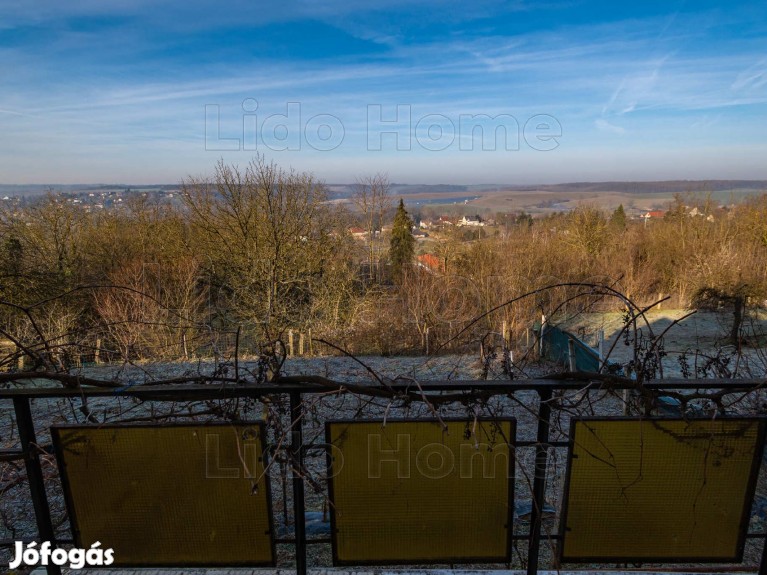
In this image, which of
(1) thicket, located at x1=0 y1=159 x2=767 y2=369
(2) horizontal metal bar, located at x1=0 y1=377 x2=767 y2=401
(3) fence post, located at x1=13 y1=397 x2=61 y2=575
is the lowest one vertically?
(1) thicket, located at x1=0 y1=159 x2=767 y2=369

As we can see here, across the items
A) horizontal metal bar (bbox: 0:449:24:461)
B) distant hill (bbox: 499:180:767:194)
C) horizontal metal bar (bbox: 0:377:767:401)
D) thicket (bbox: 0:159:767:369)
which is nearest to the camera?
horizontal metal bar (bbox: 0:377:767:401)

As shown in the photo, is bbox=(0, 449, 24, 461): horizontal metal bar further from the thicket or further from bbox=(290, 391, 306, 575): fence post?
the thicket

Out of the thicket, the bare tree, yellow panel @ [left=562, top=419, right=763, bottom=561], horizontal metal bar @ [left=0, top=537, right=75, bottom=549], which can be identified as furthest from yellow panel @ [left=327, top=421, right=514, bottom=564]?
the bare tree

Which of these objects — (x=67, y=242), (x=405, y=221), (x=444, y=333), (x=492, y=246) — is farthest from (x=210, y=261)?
(x=405, y=221)

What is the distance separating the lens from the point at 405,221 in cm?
3161

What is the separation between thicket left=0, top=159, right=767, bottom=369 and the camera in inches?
613

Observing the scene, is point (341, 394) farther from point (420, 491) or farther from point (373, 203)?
point (373, 203)

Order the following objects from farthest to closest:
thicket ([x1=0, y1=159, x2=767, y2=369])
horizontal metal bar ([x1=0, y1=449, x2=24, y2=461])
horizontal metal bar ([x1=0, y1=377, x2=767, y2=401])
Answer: thicket ([x1=0, y1=159, x2=767, y2=369]) < horizontal metal bar ([x1=0, y1=449, x2=24, y2=461]) < horizontal metal bar ([x1=0, y1=377, x2=767, y2=401])

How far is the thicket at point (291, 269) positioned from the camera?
15.6m

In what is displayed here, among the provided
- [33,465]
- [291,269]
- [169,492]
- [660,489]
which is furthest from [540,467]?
[291,269]

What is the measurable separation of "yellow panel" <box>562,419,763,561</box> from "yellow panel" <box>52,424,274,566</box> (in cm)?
128

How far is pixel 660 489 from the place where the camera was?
193 centimetres

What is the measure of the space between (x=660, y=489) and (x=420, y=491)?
968 millimetres

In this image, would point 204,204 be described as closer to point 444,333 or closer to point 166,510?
point 444,333
